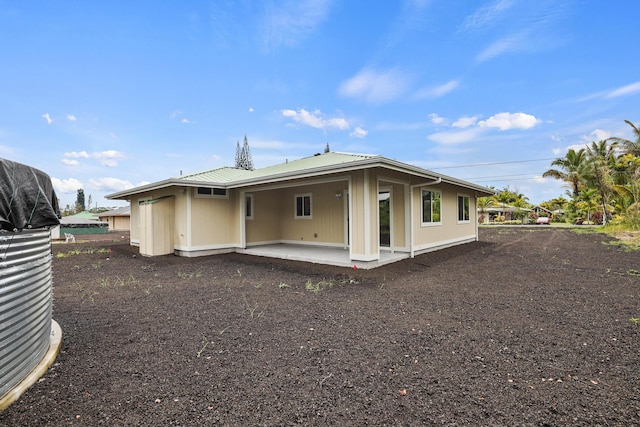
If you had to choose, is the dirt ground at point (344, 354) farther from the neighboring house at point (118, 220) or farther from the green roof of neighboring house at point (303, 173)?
the neighboring house at point (118, 220)

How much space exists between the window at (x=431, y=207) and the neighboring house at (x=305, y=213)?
3cm

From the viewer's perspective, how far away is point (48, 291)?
2.76 m

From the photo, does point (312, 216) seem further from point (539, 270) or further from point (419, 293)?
point (539, 270)

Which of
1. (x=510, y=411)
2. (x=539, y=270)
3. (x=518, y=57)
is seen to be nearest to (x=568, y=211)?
(x=518, y=57)

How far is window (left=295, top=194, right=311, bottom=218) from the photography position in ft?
34.1

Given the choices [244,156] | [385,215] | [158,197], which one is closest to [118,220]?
[244,156]

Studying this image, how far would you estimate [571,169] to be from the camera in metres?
27.9

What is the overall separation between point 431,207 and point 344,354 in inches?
307

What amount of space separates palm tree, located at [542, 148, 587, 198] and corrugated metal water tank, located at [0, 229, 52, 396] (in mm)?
35525

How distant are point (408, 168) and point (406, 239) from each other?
253 cm

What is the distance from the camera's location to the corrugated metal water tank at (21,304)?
1.96 m

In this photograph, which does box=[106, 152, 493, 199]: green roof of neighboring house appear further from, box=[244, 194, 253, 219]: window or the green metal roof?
box=[244, 194, 253, 219]: window

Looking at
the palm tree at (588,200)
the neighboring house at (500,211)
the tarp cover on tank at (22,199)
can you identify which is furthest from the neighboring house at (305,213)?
the neighboring house at (500,211)

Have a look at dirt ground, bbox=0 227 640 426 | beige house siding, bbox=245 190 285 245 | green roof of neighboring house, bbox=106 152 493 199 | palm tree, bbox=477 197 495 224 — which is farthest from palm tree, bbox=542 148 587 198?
beige house siding, bbox=245 190 285 245
